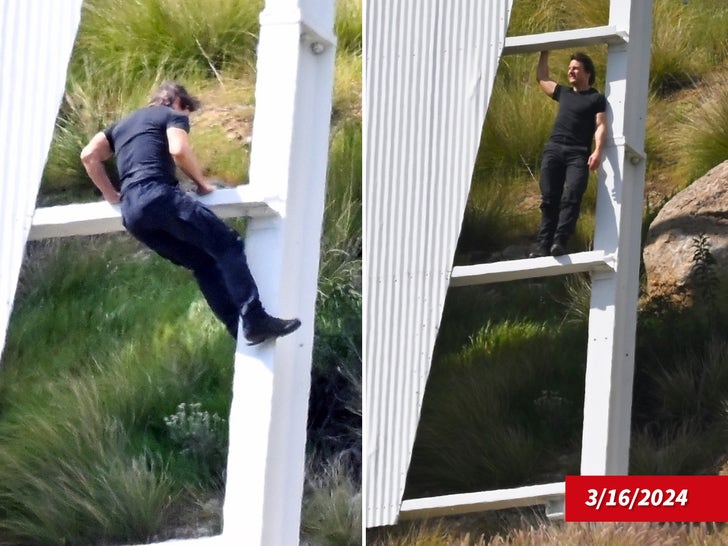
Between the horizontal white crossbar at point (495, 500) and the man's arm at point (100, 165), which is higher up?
the man's arm at point (100, 165)

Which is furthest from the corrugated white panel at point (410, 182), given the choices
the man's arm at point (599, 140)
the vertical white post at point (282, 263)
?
the vertical white post at point (282, 263)

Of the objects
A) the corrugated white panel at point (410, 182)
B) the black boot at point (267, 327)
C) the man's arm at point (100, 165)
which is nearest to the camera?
the black boot at point (267, 327)

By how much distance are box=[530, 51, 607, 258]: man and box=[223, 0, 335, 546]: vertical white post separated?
167 centimetres

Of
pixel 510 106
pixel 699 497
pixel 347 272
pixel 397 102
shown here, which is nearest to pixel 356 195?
pixel 347 272

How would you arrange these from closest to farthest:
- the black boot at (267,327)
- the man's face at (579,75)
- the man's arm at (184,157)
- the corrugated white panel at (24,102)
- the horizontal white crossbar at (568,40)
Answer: the black boot at (267,327) → the man's arm at (184,157) → the corrugated white panel at (24,102) → the horizontal white crossbar at (568,40) → the man's face at (579,75)

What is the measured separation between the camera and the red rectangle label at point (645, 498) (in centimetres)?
674

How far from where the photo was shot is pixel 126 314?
8.73 metres

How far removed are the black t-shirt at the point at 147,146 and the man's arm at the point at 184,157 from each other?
0.05m

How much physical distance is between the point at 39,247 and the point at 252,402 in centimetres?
407

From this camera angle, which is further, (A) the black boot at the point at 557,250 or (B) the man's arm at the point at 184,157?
(A) the black boot at the point at 557,250

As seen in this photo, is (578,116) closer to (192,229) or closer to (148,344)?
(192,229)

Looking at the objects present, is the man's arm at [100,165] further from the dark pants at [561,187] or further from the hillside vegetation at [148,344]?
the dark pants at [561,187]

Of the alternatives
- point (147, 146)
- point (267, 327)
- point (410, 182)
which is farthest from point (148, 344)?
point (267, 327)

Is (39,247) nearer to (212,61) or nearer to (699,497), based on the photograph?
(212,61)
